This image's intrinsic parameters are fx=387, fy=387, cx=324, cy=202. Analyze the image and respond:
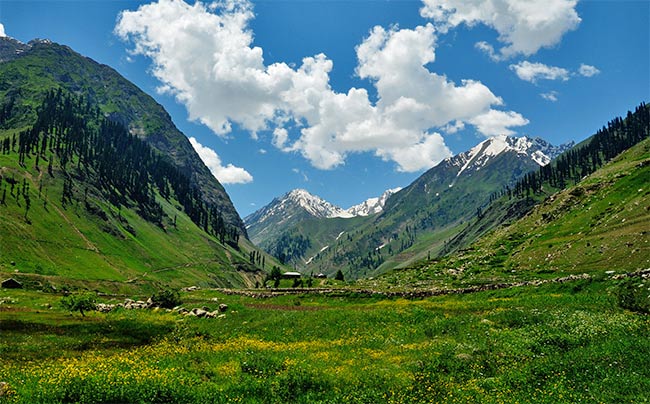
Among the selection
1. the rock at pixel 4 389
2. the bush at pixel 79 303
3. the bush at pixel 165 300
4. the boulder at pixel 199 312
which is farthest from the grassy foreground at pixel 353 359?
the bush at pixel 165 300

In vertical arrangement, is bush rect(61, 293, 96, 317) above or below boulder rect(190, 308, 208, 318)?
above

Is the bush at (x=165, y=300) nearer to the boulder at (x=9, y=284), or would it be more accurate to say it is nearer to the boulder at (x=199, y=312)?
the boulder at (x=199, y=312)

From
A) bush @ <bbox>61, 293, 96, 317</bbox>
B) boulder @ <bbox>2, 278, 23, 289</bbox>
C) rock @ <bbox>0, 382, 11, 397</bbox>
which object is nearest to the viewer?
rock @ <bbox>0, 382, 11, 397</bbox>

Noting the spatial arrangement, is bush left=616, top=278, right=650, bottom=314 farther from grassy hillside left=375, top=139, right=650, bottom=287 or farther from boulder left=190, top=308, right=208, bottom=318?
A: boulder left=190, top=308, right=208, bottom=318

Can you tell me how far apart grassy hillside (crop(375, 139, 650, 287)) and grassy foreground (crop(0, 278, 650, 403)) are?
39.8m

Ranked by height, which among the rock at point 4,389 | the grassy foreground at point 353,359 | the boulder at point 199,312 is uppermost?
the rock at point 4,389

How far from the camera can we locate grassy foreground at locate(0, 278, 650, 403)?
56.8 feet

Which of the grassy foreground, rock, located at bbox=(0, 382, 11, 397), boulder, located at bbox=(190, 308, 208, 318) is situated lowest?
boulder, located at bbox=(190, 308, 208, 318)

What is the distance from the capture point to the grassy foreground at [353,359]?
56.8 feet

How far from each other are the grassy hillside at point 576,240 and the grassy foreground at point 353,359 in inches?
1567

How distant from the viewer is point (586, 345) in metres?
23.5

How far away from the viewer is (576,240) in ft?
306

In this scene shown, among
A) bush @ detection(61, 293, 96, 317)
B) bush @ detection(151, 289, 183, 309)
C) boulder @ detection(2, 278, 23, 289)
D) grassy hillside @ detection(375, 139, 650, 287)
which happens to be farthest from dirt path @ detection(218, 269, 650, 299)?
boulder @ detection(2, 278, 23, 289)

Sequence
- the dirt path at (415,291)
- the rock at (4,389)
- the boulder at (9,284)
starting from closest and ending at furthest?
the rock at (4,389), the dirt path at (415,291), the boulder at (9,284)
